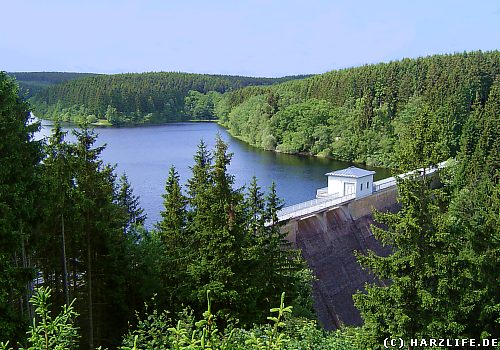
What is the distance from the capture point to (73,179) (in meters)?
13.0

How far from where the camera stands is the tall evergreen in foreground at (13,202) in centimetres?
963

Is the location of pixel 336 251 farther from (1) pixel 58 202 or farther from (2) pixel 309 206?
(1) pixel 58 202

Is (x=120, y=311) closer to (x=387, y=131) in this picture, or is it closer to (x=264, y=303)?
(x=264, y=303)

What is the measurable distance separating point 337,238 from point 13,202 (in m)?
21.9

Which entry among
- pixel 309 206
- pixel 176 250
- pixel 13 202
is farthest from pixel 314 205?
pixel 13 202

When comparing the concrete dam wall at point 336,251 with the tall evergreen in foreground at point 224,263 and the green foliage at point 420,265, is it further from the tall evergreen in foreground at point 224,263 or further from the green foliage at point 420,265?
the green foliage at point 420,265

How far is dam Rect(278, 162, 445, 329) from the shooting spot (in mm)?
25672

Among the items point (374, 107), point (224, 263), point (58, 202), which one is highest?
point (374, 107)

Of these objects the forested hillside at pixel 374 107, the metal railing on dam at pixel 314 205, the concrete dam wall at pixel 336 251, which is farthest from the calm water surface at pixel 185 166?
the concrete dam wall at pixel 336 251

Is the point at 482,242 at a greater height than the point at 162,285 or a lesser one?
greater

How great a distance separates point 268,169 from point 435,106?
25.2 metres

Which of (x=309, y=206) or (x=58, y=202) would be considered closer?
(x=58, y=202)

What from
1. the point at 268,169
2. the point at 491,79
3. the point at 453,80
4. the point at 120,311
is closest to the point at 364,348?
the point at 120,311

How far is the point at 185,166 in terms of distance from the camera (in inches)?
2202
